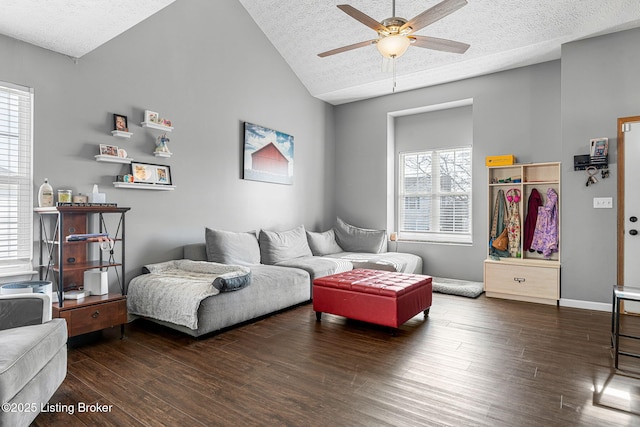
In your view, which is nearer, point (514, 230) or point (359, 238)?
point (514, 230)

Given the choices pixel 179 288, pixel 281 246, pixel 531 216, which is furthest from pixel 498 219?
pixel 179 288

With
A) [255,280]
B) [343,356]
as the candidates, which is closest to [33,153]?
[255,280]

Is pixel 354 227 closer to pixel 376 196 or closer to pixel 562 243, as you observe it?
pixel 376 196

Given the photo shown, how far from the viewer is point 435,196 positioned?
6.18 meters

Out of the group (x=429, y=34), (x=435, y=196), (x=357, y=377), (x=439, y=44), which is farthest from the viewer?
(x=435, y=196)

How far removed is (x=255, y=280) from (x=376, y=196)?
3.28 m

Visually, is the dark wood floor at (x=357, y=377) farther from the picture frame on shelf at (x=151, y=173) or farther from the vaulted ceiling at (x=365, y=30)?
the vaulted ceiling at (x=365, y=30)

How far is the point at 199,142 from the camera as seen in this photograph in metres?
4.55

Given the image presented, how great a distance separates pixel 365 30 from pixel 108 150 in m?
3.48

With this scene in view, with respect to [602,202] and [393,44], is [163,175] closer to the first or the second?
[393,44]

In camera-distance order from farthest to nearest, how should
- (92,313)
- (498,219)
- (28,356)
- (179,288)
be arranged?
(498,219)
(179,288)
(92,313)
(28,356)

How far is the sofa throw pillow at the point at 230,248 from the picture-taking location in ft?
14.0

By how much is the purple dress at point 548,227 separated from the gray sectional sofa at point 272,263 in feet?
5.62

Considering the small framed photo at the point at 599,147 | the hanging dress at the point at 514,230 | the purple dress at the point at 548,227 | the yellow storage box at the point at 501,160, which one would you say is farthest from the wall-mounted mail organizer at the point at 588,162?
the hanging dress at the point at 514,230
